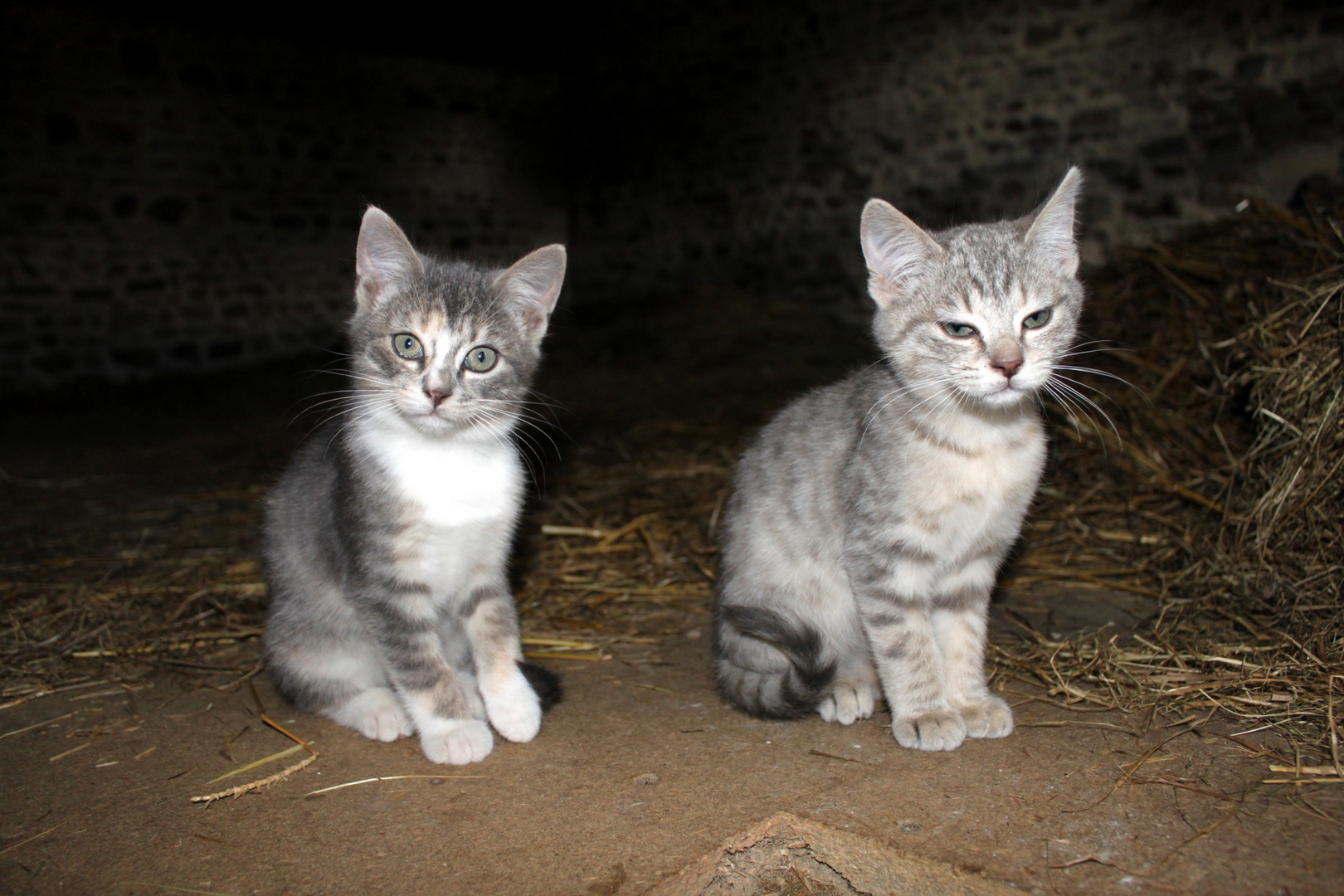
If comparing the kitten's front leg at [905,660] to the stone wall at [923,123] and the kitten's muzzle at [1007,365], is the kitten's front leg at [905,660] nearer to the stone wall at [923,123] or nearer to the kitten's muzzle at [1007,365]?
the kitten's muzzle at [1007,365]

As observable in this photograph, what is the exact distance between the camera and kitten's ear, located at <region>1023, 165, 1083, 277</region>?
9.00 feet

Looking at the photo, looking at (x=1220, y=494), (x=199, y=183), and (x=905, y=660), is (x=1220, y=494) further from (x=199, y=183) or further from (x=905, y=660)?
(x=199, y=183)

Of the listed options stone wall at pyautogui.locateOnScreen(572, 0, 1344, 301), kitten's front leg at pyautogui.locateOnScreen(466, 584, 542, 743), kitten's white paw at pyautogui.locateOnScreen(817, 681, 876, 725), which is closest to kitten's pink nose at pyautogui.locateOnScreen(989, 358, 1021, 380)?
kitten's white paw at pyautogui.locateOnScreen(817, 681, 876, 725)

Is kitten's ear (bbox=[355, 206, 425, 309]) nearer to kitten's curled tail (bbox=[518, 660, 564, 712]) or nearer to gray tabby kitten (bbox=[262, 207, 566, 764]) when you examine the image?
gray tabby kitten (bbox=[262, 207, 566, 764])

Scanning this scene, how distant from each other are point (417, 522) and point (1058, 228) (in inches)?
85.3

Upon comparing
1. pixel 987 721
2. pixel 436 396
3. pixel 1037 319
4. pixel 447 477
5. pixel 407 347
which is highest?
pixel 1037 319

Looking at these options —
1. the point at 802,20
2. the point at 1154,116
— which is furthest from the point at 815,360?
the point at 802,20

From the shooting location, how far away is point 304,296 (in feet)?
37.2

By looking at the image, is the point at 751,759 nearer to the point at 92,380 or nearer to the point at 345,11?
the point at 92,380

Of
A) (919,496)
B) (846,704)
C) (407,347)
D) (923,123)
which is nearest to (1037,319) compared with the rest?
(919,496)

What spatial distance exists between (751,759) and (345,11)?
11355 millimetres

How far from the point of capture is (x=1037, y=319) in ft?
8.93

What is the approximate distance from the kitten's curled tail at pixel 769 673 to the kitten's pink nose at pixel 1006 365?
97cm

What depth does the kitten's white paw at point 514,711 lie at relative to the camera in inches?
108
